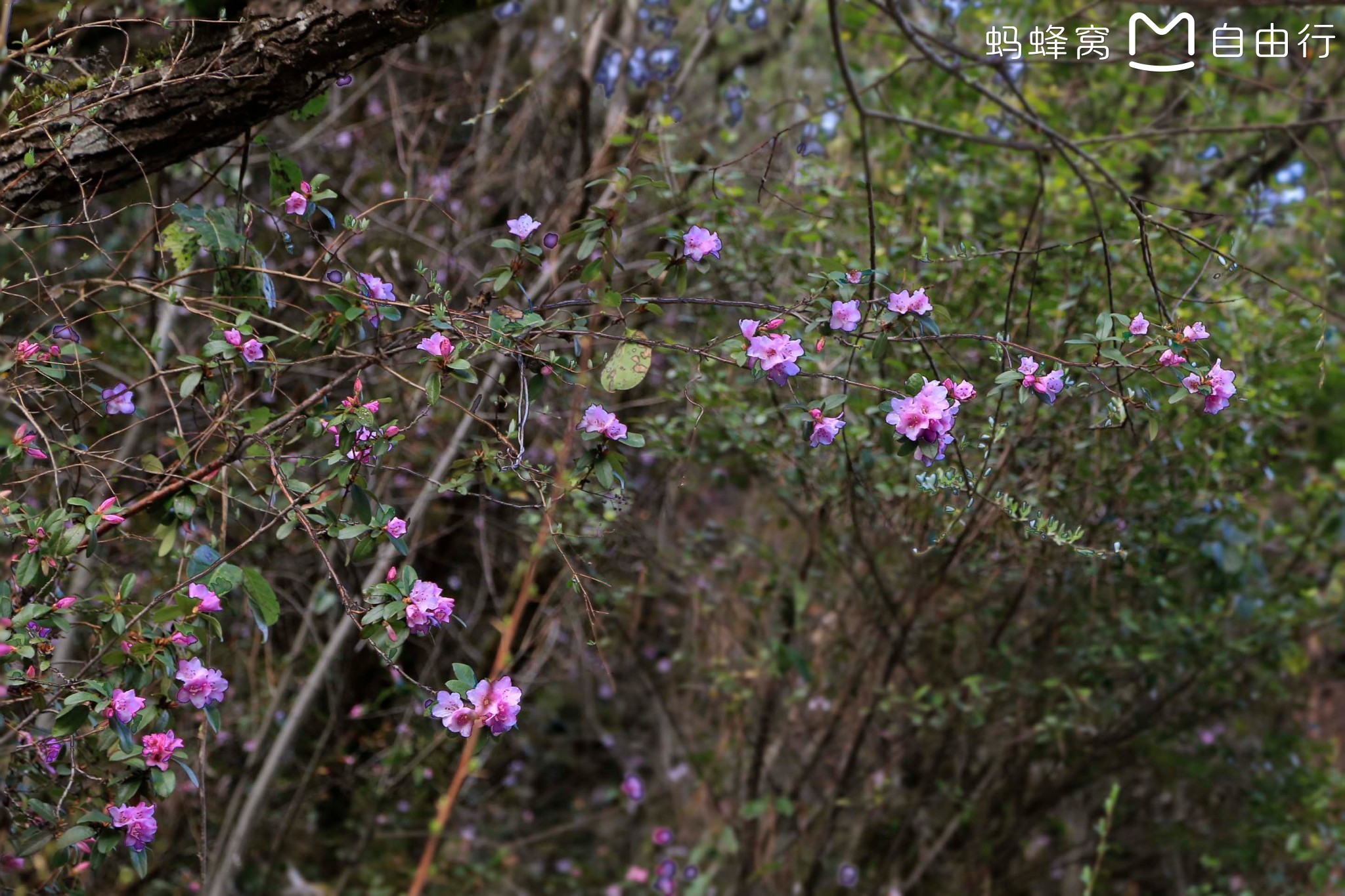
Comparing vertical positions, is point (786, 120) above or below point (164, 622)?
above

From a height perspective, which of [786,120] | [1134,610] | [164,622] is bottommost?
[164,622]

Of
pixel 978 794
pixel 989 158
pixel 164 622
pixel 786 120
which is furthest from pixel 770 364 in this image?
pixel 786 120

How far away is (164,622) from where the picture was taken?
111 cm

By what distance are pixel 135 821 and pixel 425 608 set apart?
1.23ft

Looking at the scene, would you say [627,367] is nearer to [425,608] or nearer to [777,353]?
[777,353]

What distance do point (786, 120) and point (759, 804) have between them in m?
2.20

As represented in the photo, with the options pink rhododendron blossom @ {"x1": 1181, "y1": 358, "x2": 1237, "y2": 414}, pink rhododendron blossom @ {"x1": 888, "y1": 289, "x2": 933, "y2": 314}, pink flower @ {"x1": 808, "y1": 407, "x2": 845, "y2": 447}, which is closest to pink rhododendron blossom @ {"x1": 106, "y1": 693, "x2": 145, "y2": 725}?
pink flower @ {"x1": 808, "y1": 407, "x2": 845, "y2": 447}

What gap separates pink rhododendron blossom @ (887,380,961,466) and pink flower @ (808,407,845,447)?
0.22 feet

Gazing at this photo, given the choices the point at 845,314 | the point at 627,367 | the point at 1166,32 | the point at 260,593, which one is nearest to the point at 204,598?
the point at 260,593

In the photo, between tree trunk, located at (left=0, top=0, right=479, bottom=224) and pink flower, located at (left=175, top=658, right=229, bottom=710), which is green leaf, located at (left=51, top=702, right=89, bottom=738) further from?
tree trunk, located at (left=0, top=0, right=479, bottom=224)

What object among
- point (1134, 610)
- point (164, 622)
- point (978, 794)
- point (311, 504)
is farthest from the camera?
point (978, 794)

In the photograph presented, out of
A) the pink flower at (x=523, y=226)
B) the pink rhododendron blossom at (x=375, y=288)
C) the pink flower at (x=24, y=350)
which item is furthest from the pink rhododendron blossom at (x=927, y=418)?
the pink flower at (x=24, y=350)

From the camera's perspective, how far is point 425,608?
3.72ft

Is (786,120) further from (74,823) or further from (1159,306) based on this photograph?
(74,823)
